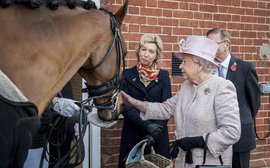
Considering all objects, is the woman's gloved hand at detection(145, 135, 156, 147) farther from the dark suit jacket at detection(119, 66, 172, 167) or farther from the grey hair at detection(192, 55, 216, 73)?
the grey hair at detection(192, 55, 216, 73)

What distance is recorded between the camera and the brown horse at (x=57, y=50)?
2.17m

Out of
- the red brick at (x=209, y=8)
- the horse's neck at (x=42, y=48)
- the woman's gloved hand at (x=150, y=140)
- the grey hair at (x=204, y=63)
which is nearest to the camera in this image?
the horse's neck at (x=42, y=48)

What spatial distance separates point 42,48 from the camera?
2293 mm

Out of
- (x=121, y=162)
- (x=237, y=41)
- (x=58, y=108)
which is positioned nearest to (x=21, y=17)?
(x=58, y=108)

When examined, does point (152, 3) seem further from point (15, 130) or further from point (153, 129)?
point (15, 130)

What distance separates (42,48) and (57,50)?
0.33 ft

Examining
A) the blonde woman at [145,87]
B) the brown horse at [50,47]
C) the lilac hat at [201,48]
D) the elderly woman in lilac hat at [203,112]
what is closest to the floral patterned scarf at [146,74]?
the blonde woman at [145,87]

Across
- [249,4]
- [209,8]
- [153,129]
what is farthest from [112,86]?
[249,4]

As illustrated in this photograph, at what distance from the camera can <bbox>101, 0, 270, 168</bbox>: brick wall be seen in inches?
189

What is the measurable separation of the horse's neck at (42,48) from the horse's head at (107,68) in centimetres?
10

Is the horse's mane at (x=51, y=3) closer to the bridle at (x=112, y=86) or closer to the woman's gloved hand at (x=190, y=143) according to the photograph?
the bridle at (x=112, y=86)

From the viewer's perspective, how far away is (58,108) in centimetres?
315

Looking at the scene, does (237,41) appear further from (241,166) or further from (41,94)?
(41,94)

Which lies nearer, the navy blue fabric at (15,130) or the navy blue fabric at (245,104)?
the navy blue fabric at (15,130)
